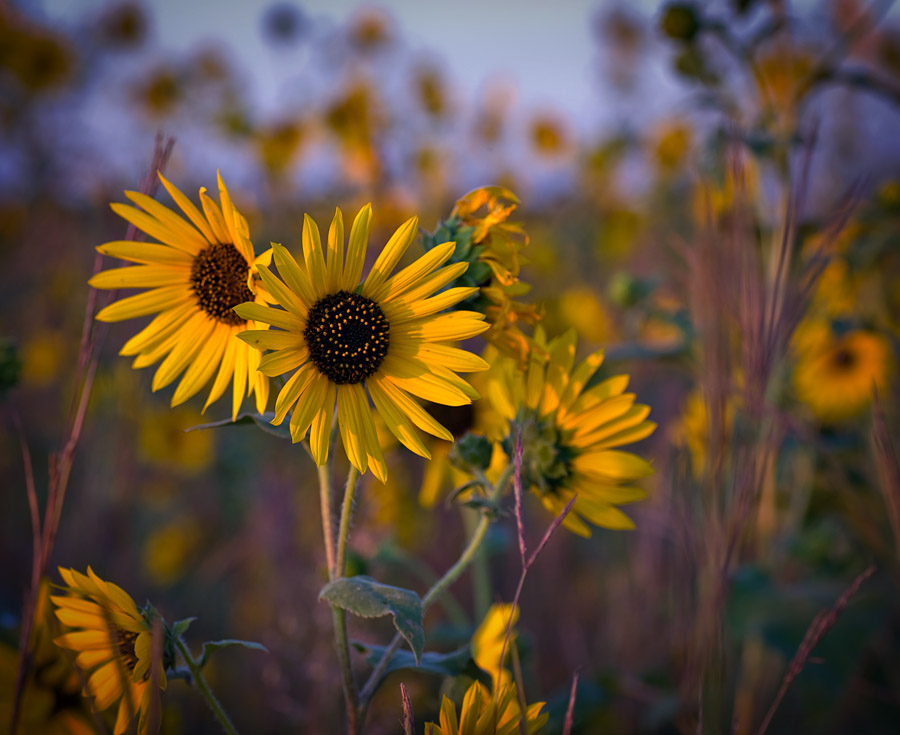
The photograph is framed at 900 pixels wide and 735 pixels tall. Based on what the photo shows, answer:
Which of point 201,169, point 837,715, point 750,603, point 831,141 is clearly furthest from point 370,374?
point 831,141

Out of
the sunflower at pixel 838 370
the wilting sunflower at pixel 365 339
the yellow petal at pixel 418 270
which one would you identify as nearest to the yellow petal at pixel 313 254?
the wilting sunflower at pixel 365 339

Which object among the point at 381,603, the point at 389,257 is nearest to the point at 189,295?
the point at 389,257

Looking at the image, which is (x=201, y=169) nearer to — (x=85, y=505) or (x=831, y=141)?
(x=85, y=505)

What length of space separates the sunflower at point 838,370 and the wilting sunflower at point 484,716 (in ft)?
6.32

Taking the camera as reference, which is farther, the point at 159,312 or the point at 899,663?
the point at 899,663

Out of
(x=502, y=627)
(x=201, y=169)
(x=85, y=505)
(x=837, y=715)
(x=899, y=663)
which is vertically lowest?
(x=837, y=715)

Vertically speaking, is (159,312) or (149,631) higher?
(159,312)

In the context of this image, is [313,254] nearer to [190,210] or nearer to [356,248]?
[356,248]

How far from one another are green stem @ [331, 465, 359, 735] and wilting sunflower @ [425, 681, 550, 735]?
142mm

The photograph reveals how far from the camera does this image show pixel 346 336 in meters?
0.92

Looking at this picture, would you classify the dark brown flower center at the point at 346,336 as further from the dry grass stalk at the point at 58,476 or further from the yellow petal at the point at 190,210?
the dry grass stalk at the point at 58,476

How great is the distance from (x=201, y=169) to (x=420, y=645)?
4.98 meters

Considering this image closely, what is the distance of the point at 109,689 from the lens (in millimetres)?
846

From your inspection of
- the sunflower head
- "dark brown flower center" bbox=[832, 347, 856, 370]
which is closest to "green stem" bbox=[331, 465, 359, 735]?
the sunflower head
